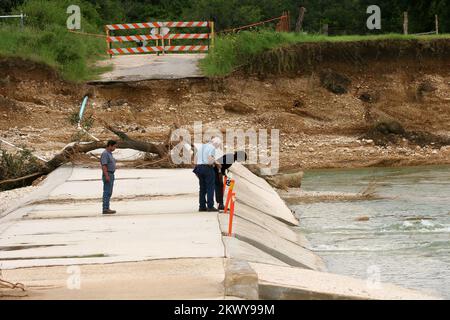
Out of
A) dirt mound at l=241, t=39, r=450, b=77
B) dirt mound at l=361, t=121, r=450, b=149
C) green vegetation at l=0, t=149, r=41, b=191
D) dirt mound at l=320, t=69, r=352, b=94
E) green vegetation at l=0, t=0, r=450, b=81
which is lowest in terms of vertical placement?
dirt mound at l=361, t=121, r=450, b=149

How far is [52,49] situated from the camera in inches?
1735

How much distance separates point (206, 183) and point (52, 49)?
25.4 metres

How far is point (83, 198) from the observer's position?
23328 millimetres

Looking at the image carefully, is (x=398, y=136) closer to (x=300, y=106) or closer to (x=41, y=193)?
(x=300, y=106)

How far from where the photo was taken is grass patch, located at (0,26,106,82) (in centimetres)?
4328

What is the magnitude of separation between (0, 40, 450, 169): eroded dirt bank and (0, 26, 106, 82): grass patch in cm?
50

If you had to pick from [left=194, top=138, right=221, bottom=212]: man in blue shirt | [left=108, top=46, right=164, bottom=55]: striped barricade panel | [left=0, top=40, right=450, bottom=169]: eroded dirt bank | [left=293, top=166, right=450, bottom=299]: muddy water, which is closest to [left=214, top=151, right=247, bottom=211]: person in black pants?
[left=194, top=138, right=221, bottom=212]: man in blue shirt

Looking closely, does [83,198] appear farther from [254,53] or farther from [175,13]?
[175,13]

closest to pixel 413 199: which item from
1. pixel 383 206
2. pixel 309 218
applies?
pixel 383 206

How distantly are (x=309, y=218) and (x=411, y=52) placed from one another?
2058 cm

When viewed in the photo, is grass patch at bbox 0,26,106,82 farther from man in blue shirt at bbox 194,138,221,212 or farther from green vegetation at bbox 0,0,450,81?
man in blue shirt at bbox 194,138,221,212

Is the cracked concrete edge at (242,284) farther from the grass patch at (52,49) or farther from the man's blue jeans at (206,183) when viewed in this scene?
the grass patch at (52,49)

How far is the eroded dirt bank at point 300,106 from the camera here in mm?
40000

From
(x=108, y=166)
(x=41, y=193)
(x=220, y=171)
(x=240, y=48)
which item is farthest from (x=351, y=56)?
(x=108, y=166)
